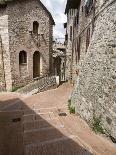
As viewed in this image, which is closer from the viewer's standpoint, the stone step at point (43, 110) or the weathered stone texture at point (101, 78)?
the weathered stone texture at point (101, 78)

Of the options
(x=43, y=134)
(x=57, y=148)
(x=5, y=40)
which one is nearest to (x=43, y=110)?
(x=43, y=134)

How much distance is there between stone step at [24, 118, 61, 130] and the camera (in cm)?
1011

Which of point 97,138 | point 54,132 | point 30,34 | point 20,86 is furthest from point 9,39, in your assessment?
point 97,138

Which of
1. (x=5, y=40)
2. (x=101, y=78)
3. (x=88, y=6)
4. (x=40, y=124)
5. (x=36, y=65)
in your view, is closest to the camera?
(x=101, y=78)

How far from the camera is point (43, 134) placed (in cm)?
924

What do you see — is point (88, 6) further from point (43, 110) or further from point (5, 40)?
point (5, 40)

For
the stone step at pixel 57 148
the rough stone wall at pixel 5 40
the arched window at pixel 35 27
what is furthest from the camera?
the arched window at pixel 35 27

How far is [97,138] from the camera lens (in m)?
8.63

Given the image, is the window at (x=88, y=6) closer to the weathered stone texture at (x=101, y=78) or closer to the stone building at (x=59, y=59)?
the weathered stone texture at (x=101, y=78)

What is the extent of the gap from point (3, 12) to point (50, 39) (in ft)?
17.7

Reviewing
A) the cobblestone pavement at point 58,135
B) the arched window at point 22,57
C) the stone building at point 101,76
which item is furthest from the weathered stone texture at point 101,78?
the arched window at point 22,57

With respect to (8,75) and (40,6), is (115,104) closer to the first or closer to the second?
(8,75)

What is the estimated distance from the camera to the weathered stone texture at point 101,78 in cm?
826

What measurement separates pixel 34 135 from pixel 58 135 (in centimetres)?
103
